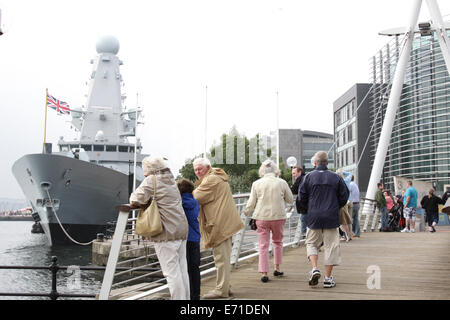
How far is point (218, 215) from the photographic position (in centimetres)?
594

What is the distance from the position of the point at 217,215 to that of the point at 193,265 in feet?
2.07

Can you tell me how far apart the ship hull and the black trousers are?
2878 centimetres

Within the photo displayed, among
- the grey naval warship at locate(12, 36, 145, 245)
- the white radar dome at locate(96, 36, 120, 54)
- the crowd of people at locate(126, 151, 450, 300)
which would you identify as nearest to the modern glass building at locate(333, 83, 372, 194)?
the white radar dome at locate(96, 36, 120, 54)

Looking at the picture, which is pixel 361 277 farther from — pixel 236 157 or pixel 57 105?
pixel 236 157

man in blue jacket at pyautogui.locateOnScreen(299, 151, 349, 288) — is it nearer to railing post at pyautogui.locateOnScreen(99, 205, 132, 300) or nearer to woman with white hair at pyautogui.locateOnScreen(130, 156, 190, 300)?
woman with white hair at pyautogui.locateOnScreen(130, 156, 190, 300)

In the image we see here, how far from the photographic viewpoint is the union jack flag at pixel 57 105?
118 feet

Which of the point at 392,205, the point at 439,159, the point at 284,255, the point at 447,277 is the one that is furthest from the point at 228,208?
the point at 439,159

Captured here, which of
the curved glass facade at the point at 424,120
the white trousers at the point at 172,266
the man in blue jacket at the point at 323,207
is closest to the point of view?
the white trousers at the point at 172,266

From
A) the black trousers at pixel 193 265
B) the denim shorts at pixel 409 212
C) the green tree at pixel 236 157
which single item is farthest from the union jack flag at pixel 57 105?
the black trousers at pixel 193 265

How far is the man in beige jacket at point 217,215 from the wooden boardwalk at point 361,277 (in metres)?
0.38

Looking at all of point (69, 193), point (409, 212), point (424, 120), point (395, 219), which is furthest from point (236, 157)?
point (409, 212)

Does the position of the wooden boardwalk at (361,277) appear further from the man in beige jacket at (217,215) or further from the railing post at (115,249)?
the railing post at (115,249)

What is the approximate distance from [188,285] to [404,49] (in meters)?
22.7

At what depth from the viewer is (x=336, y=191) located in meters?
6.71
